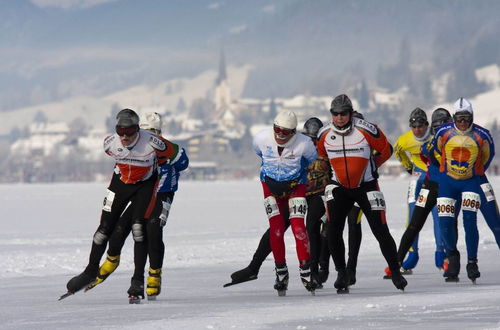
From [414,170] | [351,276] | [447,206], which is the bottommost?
[351,276]

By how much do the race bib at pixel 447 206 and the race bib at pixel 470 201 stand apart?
0.13 m

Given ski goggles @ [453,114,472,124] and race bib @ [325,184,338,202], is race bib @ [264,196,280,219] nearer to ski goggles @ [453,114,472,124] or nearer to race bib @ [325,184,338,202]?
race bib @ [325,184,338,202]

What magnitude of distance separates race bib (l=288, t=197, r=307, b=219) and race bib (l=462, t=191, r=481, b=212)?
80.3 inches

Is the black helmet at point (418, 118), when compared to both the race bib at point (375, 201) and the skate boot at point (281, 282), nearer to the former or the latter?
the race bib at point (375, 201)

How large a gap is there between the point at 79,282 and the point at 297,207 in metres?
2.32

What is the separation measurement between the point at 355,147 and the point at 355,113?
1004mm

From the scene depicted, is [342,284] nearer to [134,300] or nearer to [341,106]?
[341,106]

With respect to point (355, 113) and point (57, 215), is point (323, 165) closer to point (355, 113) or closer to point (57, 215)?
point (355, 113)

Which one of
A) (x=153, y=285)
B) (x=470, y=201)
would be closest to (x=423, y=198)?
(x=470, y=201)

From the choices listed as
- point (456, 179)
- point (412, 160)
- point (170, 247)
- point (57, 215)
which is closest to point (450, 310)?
point (456, 179)

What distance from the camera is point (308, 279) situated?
1212 cm

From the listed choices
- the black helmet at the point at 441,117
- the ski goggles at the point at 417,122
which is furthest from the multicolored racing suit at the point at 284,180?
the ski goggles at the point at 417,122

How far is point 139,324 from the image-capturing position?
9.54m

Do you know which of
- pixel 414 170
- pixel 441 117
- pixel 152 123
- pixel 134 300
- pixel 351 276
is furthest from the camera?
pixel 414 170
